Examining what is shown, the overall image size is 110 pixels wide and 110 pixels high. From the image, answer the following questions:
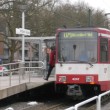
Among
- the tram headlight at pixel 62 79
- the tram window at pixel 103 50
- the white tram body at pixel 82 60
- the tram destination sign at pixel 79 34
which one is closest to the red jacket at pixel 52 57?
the white tram body at pixel 82 60

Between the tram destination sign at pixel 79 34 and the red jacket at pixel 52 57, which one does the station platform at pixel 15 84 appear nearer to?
the red jacket at pixel 52 57

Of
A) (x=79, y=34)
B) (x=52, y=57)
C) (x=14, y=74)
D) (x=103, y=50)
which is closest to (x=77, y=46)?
(x=79, y=34)

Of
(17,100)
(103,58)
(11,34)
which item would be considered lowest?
(17,100)

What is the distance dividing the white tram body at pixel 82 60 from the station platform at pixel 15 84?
1537 millimetres

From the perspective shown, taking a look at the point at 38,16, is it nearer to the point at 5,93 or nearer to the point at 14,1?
the point at 14,1

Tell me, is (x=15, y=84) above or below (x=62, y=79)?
below

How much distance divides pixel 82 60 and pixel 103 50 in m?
1.05

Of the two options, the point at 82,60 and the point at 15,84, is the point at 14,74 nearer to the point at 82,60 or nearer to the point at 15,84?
the point at 15,84

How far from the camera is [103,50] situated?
18.9m

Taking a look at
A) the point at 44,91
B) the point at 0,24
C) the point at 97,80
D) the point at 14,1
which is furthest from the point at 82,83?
the point at 0,24

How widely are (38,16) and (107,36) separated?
107 ft

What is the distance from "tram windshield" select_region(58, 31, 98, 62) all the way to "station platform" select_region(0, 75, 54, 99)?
82.6 inches

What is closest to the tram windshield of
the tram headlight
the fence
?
the tram headlight

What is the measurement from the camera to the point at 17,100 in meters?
21.4
